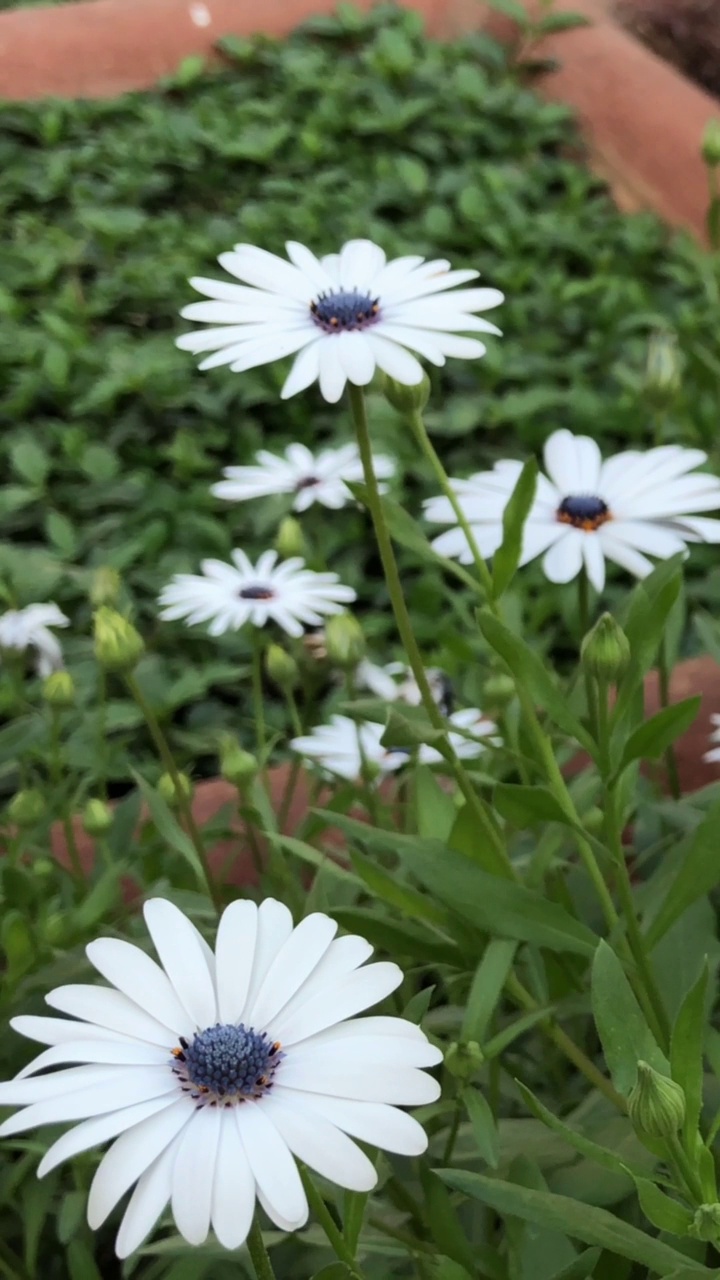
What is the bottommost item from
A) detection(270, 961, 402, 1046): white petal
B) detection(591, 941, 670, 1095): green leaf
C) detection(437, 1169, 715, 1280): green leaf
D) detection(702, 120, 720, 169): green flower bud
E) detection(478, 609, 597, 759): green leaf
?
detection(437, 1169, 715, 1280): green leaf

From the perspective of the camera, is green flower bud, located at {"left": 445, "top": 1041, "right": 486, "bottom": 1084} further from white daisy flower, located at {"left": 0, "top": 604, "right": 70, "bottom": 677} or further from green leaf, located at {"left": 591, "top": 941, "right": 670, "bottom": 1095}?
white daisy flower, located at {"left": 0, "top": 604, "right": 70, "bottom": 677}

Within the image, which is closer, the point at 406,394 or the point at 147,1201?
the point at 147,1201

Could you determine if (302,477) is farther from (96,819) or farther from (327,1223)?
(327,1223)

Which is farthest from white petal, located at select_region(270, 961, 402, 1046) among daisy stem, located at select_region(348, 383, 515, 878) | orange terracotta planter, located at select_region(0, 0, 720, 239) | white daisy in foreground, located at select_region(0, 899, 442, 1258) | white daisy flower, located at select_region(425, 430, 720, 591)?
orange terracotta planter, located at select_region(0, 0, 720, 239)

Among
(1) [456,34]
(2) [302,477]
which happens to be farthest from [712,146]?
(1) [456,34]

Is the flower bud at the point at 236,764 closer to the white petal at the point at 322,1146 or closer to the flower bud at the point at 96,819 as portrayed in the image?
the flower bud at the point at 96,819
